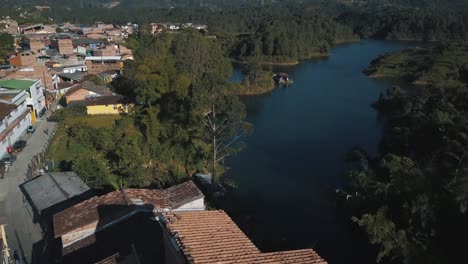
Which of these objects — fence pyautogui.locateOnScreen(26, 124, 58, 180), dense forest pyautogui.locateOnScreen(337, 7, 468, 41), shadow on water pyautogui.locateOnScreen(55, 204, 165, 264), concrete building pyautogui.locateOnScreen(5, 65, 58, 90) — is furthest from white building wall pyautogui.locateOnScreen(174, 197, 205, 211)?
dense forest pyautogui.locateOnScreen(337, 7, 468, 41)

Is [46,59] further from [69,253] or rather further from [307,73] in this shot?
[69,253]

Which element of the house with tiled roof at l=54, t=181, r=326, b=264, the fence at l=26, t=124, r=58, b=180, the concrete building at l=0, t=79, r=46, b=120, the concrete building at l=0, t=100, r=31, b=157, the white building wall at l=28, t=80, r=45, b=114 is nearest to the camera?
the house with tiled roof at l=54, t=181, r=326, b=264

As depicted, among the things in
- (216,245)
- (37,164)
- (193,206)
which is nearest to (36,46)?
(37,164)

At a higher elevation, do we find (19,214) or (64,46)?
(64,46)

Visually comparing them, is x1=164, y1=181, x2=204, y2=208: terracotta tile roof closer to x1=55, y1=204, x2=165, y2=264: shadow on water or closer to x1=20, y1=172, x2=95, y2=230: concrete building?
x1=55, y1=204, x2=165, y2=264: shadow on water

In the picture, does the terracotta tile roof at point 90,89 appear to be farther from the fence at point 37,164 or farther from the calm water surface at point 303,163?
the calm water surface at point 303,163

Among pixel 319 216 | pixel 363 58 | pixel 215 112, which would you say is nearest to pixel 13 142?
pixel 215 112

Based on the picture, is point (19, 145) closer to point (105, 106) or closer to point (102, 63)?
point (105, 106)
